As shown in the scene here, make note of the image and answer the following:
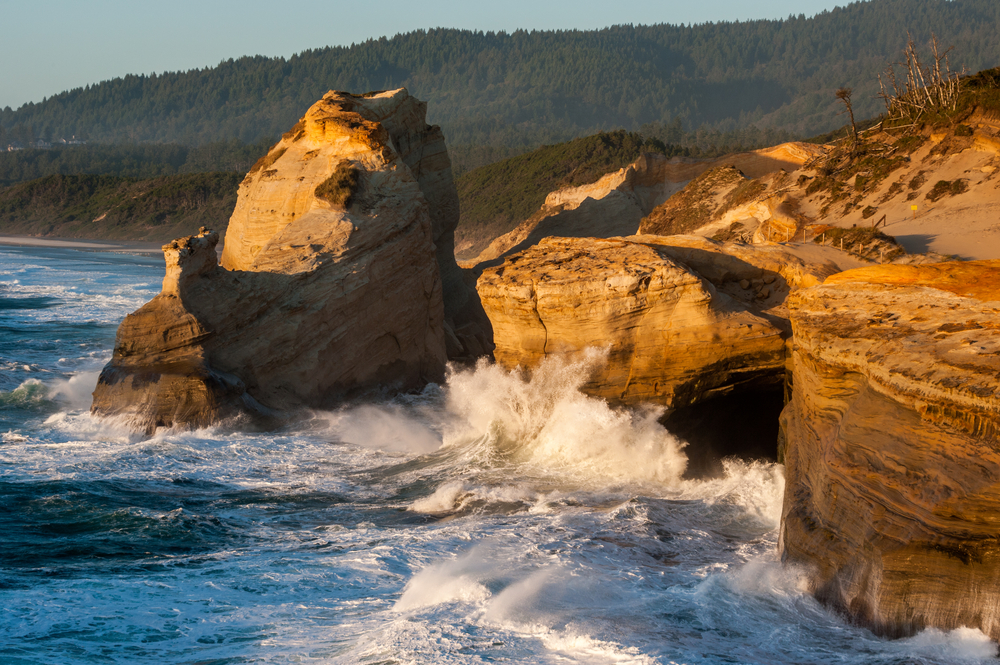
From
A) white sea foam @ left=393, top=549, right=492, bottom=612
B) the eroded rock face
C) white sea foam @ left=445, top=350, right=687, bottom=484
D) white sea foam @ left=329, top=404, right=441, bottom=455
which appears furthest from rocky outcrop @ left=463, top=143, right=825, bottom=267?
white sea foam @ left=393, top=549, right=492, bottom=612

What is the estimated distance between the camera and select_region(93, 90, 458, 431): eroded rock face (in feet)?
44.9

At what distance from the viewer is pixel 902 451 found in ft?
22.9

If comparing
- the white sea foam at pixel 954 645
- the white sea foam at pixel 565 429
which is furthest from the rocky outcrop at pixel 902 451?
the white sea foam at pixel 565 429

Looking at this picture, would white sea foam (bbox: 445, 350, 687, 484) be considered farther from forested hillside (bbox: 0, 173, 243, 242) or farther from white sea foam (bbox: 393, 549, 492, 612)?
forested hillside (bbox: 0, 173, 243, 242)

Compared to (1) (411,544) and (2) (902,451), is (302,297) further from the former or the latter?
(2) (902,451)

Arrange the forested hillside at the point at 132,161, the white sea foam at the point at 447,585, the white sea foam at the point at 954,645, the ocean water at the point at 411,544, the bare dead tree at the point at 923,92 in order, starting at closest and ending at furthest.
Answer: the white sea foam at the point at 954,645 < the ocean water at the point at 411,544 < the white sea foam at the point at 447,585 < the bare dead tree at the point at 923,92 < the forested hillside at the point at 132,161

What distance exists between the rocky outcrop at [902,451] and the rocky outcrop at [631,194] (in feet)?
58.5

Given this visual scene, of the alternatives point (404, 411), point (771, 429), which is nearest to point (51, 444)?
point (404, 411)

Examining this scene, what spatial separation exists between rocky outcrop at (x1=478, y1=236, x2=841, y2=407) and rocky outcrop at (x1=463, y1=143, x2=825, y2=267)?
13227 mm

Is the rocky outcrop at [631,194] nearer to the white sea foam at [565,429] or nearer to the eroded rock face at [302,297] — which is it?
the eroded rock face at [302,297]

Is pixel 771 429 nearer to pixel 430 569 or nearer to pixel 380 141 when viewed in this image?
pixel 430 569

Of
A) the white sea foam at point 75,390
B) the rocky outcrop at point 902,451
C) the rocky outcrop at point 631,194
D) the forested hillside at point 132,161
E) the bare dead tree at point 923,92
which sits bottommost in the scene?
the white sea foam at point 75,390

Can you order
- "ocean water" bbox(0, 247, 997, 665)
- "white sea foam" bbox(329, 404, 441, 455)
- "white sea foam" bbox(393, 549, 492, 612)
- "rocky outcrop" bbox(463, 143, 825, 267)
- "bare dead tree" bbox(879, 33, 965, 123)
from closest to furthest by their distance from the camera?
"ocean water" bbox(0, 247, 997, 665) < "white sea foam" bbox(393, 549, 492, 612) < "white sea foam" bbox(329, 404, 441, 455) < "bare dead tree" bbox(879, 33, 965, 123) < "rocky outcrop" bbox(463, 143, 825, 267)

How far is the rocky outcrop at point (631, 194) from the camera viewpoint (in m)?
27.5
